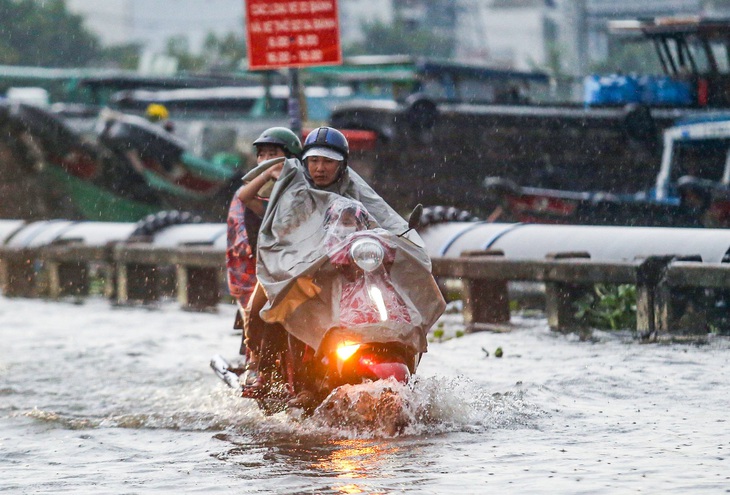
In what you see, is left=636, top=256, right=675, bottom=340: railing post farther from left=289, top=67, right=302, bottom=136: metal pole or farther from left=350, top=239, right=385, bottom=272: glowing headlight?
left=350, top=239, right=385, bottom=272: glowing headlight

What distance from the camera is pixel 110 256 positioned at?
16.9 metres

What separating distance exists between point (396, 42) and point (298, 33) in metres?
59.8

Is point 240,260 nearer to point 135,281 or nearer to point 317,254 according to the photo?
point 317,254

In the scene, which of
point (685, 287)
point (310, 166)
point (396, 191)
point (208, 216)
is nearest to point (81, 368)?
point (310, 166)

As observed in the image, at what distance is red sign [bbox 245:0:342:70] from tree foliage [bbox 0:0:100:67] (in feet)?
147

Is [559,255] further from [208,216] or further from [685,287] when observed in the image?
[208,216]

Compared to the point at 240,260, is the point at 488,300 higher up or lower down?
lower down

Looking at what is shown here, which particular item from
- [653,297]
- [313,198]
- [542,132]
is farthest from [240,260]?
[542,132]

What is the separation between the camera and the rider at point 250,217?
7941 mm

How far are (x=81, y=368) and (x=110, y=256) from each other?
663 cm

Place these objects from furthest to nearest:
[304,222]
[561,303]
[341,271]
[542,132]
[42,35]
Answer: [42,35] < [542,132] < [561,303] < [304,222] < [341,271]

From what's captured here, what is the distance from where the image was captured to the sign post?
39.2ft

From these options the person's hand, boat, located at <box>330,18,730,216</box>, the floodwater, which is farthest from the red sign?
boat, located at <box>330,18,730,216</box>

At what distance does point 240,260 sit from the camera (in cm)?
855
